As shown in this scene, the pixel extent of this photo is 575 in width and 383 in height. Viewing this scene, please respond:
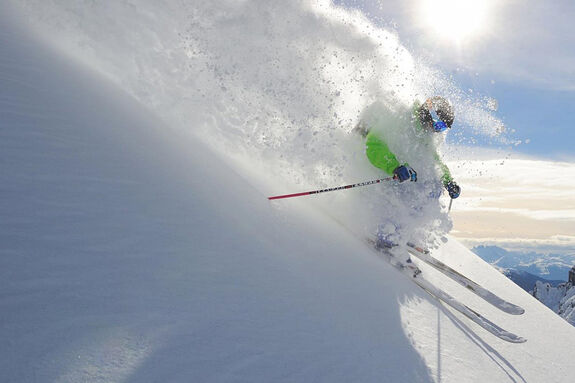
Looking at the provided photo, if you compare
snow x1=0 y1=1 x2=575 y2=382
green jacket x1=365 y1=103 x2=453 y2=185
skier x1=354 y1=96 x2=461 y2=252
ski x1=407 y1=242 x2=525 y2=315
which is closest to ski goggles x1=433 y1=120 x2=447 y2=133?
skier x1=354 y1=96 x2=461 y2=252

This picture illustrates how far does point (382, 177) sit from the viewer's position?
520 centimetres

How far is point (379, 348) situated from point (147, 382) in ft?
5.61

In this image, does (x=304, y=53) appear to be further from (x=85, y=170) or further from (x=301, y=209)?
(x=85, y=170)

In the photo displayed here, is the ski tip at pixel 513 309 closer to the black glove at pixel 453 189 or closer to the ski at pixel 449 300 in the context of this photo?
the ski at pixel 449 300

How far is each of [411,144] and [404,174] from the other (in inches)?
27.9

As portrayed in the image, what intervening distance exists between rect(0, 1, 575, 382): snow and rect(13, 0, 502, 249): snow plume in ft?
0.25

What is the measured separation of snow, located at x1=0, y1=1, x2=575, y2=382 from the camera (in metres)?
1.61

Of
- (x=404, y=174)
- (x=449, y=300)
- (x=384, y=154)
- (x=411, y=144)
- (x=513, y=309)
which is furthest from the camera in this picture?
(x=411, y=144)

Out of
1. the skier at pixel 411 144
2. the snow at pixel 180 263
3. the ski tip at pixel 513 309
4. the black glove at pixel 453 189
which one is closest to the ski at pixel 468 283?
the ski tip at pixel 513 309

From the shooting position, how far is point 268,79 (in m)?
5.71

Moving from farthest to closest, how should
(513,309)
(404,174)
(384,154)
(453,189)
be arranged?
Result: 1. (453,189)
2. (384,154)
3. (404,174)
4. (513,309)

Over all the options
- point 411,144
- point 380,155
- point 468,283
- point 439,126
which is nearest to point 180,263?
point 380,155

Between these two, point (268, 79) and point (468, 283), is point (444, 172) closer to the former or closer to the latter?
point (468, 283)

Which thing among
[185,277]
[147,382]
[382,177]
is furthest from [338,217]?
[147,382]
